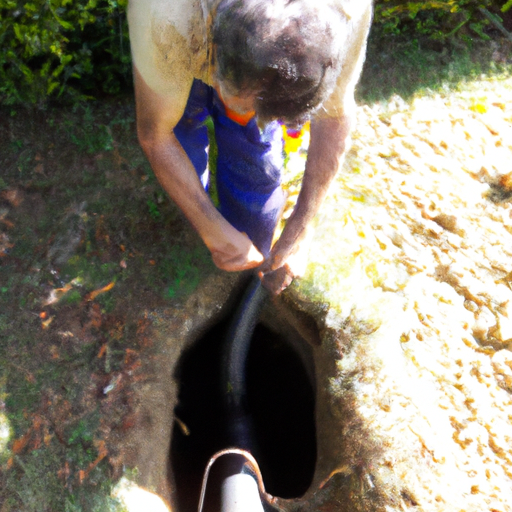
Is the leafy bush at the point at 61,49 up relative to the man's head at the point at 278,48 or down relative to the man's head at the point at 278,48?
down

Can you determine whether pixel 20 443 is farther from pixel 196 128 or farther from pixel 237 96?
pixel 237 96

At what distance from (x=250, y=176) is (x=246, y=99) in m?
0.78

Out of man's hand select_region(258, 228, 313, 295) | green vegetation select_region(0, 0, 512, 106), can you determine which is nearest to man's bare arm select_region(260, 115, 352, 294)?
man's hand select_region(258, 228, 313, 295)

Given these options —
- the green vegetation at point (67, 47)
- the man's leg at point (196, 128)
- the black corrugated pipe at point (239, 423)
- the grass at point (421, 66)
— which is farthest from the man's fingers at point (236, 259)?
the grass at point (421, 66)

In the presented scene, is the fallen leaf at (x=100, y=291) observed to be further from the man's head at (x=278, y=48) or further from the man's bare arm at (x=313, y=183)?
the man's head at (x=278, y=48)

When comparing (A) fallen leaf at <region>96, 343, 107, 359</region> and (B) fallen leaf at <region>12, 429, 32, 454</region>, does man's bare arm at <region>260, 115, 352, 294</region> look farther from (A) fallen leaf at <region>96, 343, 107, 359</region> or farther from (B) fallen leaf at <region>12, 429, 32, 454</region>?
(B) fallen leaf at <region>12, 429, 32, 454</region>

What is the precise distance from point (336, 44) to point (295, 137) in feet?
3.31

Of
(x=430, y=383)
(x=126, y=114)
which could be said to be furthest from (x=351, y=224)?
(x=126, y=114)

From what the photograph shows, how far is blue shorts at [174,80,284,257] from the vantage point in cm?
206

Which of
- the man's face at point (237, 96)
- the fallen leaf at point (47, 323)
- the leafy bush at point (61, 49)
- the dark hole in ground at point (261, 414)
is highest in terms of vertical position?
the man's face at point (237, 96)

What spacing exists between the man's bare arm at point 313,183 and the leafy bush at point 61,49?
1.19m

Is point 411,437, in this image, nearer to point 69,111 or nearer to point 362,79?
point 362,79

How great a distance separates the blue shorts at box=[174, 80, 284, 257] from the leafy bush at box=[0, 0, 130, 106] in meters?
0.85

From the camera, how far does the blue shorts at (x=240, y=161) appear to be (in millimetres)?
2059
